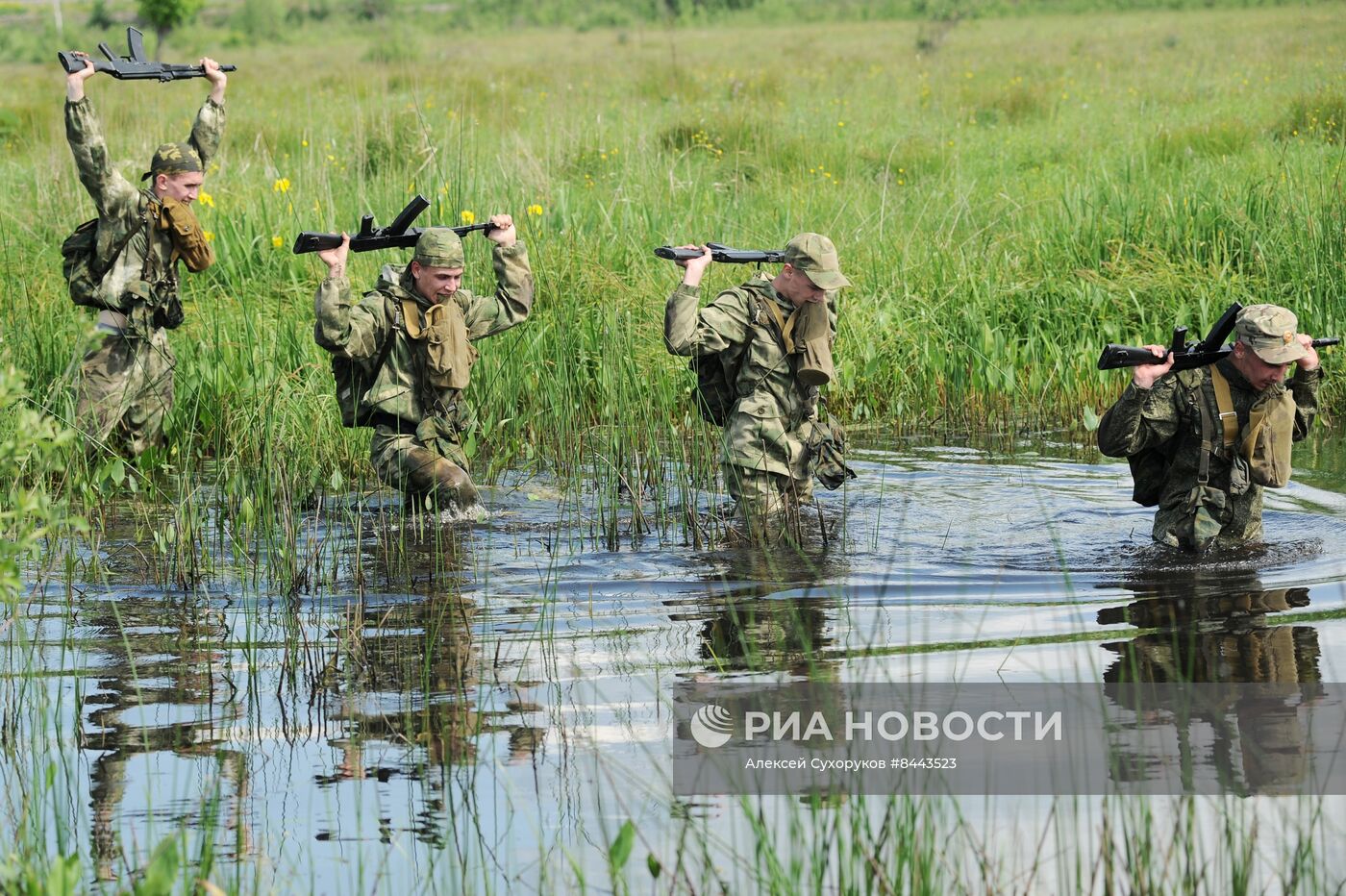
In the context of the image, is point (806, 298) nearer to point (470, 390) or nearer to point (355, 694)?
point (470, 390)

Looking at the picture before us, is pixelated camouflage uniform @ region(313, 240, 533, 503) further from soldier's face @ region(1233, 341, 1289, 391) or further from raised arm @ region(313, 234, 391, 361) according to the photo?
soldier's face @ region(1233, 341, 1289, 391)

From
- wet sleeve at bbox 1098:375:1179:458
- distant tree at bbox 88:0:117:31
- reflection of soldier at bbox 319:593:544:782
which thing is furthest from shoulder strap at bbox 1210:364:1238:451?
distant tree at bbox 88:0:117:31

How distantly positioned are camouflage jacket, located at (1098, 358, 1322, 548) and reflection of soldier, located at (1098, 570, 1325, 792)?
1.25 ft

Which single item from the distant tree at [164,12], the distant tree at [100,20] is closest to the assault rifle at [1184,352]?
the distant tree at [164,12]

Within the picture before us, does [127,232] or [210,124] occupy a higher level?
[210,124]

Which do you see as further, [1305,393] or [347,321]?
[347,321]

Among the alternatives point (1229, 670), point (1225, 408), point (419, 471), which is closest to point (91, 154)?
point (419, 471)

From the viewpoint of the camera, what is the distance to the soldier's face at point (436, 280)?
7.36 metres

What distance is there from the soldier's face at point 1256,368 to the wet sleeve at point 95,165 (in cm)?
526

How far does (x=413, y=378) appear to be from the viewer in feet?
24.8

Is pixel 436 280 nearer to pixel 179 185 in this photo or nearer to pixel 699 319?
pixel 699 319

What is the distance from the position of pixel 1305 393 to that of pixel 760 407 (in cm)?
235

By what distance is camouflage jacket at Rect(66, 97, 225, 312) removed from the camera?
7918 mm

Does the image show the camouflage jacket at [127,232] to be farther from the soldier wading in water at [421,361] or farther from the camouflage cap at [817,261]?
the camouflage cap at [817,261]
